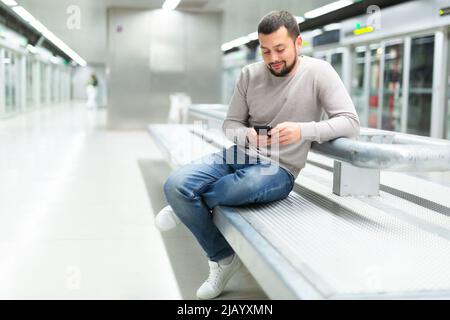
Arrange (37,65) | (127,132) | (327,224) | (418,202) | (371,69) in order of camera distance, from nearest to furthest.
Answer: (327,224)
(418,202)
(371,69)
(127,132)
(37,65)

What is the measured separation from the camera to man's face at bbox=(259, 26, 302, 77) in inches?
94.8

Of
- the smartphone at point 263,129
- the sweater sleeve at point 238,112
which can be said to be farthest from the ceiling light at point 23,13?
the smartphone at point 263,129

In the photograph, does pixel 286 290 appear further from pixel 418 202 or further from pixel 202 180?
pixel 418 202

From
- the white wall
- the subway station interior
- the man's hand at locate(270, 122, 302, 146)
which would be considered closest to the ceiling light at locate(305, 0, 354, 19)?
the subway station interior

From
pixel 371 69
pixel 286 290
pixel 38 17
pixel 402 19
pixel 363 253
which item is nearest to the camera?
pixel 286 290

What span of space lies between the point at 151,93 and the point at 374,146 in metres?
11.1

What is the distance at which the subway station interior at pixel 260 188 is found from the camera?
1.96 meters

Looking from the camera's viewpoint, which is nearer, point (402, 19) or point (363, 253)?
point (363, 253)

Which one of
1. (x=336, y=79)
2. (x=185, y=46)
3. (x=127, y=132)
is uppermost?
(x=185, y=46)

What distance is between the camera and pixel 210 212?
101 inches

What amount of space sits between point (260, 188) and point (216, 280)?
487 millimetres

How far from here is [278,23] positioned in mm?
2391

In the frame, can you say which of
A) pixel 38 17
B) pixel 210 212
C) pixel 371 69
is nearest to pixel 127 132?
pixel 38 17

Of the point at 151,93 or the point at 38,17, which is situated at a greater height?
the point at 38,17
